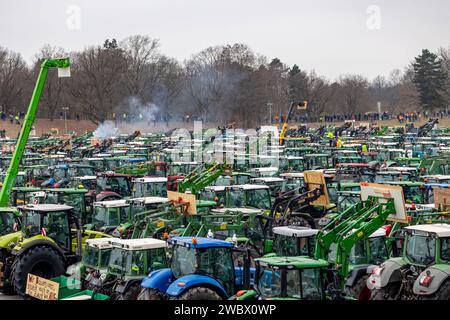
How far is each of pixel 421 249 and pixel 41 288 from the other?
24.6 ft

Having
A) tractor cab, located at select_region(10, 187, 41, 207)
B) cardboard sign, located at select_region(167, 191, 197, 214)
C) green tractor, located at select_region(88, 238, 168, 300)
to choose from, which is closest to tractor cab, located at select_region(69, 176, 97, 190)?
tractor cab, located at select_region(10, 187, 41, 207)

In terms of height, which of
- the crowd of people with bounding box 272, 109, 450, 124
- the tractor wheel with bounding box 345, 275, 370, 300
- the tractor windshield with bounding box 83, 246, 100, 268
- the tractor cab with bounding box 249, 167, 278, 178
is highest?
the crowd of people with bounding box 272, 109, 450, 124

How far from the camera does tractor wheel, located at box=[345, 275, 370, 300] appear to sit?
1480 cm

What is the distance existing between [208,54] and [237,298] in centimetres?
8417

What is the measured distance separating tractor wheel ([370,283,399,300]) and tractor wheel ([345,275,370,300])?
73 cm

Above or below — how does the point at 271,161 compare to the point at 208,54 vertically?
below

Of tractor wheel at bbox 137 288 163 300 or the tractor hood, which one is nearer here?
tractor wheel at bbox 137 288 163 300

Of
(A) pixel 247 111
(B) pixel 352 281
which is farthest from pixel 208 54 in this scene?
(B) pixel 352 281

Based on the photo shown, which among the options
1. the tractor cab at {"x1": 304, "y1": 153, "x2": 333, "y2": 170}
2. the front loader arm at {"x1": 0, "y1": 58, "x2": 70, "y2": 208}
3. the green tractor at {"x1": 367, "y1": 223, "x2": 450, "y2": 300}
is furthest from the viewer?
the tractor cab at {"x1": 304, "y1": 153, "x2": 333, "y2": 170}

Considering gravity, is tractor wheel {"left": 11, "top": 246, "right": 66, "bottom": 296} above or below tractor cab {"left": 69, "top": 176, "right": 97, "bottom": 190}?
below

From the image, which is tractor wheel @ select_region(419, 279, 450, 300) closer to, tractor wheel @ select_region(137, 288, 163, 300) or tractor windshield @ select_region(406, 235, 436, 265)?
tractor windshield @ select_region(406, 235, 436, 265)

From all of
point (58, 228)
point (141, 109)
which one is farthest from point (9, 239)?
point (141, 109)

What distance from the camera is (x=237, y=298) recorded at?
43.0 ft
